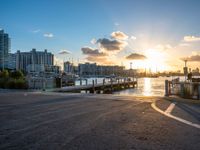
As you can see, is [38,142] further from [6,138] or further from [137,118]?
[137,118]

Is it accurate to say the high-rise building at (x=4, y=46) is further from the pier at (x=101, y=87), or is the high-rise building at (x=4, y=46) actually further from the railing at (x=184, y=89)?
the railing at (x=184, y=89)

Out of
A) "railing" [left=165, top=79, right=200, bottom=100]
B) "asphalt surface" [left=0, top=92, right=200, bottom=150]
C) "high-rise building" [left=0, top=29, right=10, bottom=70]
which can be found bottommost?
"asphalt surface" [left=0, top=92, right=200, bottom=150]

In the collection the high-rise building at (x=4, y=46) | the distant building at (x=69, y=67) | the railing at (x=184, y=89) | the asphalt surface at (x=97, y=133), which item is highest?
the high-rise building at (x=4, y=46)

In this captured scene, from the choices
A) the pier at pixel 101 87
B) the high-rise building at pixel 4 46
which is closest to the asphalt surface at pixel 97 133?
the pier at pixel 101 87

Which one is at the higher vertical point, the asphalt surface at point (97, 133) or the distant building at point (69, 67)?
Result: the distant building at point (69, 67)

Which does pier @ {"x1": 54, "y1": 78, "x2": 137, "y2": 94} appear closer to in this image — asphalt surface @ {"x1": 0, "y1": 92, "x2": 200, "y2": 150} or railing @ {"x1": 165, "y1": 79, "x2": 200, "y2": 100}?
railing @ {"x1": 165, "y1": 79, "x2": 200, "y2": 100}

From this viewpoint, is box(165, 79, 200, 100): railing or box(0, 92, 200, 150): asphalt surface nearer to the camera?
box(0, 92, 200, 150): asphalt surface

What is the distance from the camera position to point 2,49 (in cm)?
14588

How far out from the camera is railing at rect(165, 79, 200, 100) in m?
16.9

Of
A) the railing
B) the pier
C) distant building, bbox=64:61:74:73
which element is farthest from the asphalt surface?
distant building, bbox=64:61:74:73

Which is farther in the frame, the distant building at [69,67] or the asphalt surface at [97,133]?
the distant building at [69,67]

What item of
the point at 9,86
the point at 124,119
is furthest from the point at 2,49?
the point at 124,119

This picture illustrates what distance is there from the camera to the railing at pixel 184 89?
1691cm

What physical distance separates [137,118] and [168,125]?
1.52m
